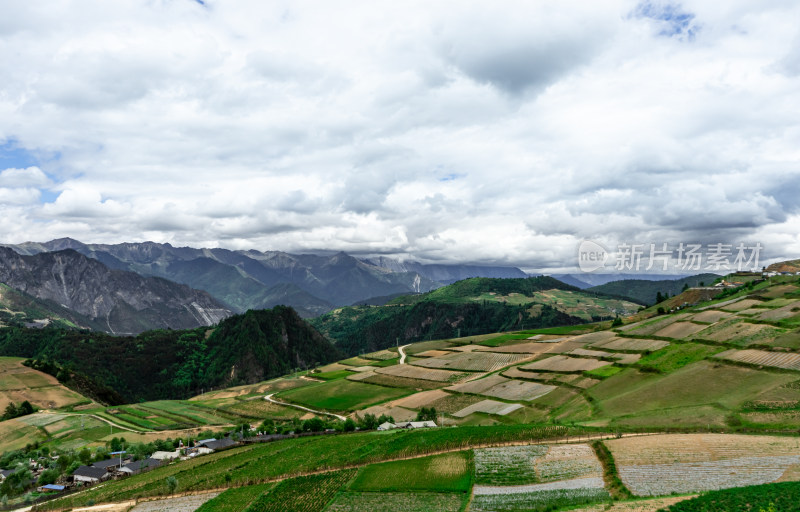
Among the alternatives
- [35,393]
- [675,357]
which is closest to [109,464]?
[35,393]

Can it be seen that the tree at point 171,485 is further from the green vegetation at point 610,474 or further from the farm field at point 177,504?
the green vegetation at point 610,474

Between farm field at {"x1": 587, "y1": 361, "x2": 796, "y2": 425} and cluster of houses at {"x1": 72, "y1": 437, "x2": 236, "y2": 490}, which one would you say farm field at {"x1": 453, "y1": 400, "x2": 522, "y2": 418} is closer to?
farm field at {"x1": 587, "y1": 361, "x2": 796, "y2": 425}

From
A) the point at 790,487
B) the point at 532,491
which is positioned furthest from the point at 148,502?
the point at 790,487

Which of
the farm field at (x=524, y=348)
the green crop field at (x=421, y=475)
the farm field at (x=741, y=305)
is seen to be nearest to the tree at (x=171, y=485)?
the green crop field at (x=421, y=475)

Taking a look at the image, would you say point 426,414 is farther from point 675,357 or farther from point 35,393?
point 35,393

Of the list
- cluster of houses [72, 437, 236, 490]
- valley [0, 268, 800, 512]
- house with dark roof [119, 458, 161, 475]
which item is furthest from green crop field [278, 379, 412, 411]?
house with dark roof [119, 458, 161, 475]

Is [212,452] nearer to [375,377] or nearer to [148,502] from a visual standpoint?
[148,502]
